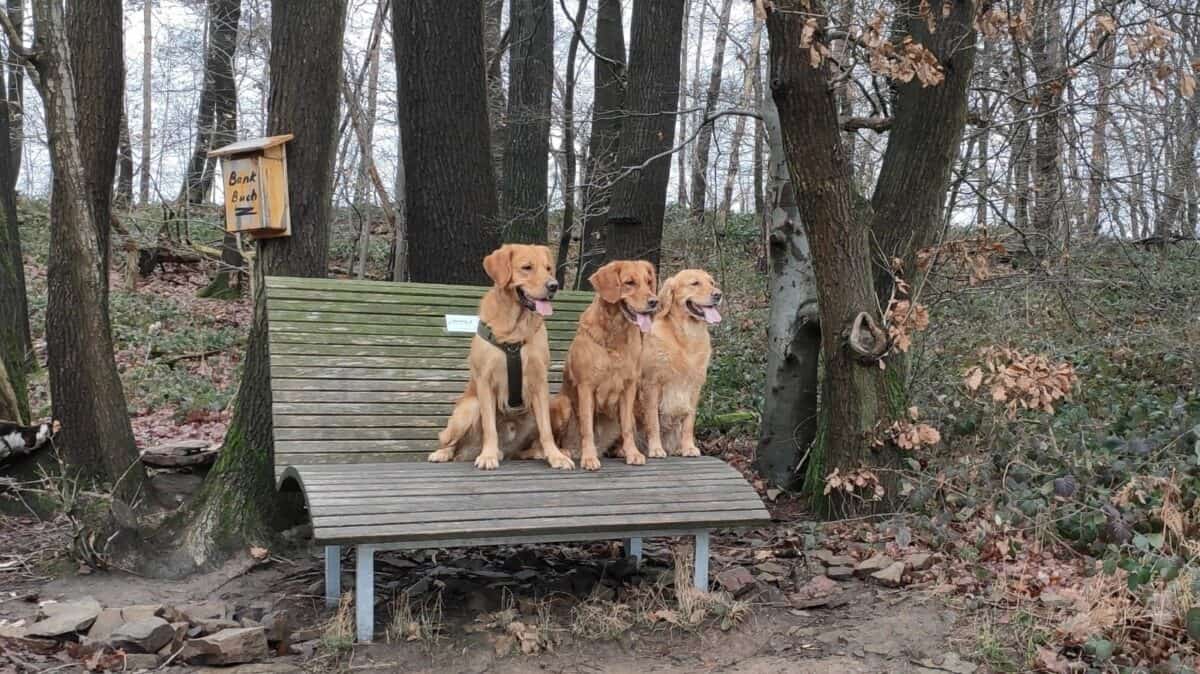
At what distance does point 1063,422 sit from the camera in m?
6.92

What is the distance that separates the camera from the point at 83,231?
20.7 feet

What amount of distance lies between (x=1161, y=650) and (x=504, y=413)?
323 centimetres

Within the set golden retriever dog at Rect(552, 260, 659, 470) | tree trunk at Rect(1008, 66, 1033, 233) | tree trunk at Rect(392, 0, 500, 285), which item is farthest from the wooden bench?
tree trunk at Rect(1008, 66, 1033, 233)

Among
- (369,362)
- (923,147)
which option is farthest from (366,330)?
(923,147)

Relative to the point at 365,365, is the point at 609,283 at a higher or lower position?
higher

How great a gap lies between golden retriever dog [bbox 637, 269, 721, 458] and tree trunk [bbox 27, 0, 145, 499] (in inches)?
132

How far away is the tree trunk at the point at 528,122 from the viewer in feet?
34.4

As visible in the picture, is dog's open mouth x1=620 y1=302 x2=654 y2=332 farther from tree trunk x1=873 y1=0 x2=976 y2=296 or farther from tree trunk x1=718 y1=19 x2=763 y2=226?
tree trunk x1=718 y1=19 x2=763 y2=226

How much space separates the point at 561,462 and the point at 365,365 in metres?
1.64

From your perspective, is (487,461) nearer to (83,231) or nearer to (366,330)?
(366,330)

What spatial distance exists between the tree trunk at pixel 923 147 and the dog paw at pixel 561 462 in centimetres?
273

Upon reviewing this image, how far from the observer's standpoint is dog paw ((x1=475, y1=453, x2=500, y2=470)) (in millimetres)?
5047

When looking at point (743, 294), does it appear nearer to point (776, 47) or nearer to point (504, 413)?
point (776, 47)

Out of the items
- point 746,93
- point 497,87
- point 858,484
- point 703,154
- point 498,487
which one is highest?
point 497,87
